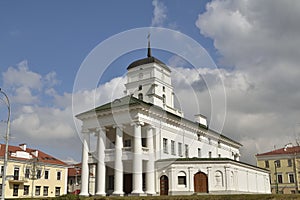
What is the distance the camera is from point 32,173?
6450 centimetres

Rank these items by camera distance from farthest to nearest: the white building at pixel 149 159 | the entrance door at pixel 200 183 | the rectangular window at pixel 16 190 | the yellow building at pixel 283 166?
1. the yellow building at pixel 283 166
2. the rectangular window at pixel 16 190
3. the entrance door at pixel 200 183
4. the white building at pixel 149 159

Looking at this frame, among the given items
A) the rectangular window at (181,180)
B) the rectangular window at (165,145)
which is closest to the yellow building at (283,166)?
the rectangular window at (165,145)

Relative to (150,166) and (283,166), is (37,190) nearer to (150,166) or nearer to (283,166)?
(150,166)

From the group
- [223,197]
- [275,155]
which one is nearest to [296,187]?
[275,155]

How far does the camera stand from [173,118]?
49.2 meters

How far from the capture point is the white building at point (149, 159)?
1708 inches

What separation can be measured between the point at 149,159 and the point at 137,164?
8.86 ft

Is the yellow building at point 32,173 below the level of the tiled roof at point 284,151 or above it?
below

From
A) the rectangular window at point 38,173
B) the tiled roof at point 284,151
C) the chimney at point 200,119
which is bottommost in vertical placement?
the rectangular window at point 38,173

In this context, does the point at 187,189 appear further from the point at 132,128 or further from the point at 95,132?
the point at 95,132

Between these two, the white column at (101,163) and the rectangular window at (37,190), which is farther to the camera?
the rectangular window at (37,190)

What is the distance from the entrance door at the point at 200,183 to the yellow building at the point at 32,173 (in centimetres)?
3265

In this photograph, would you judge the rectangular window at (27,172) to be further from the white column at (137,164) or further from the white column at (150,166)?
the white column at (137,164)

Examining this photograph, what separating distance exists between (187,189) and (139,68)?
79.1 ft
